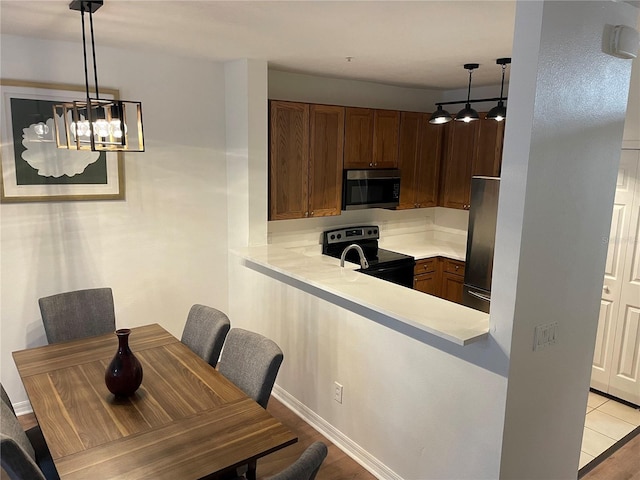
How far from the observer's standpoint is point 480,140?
4609 millimetres

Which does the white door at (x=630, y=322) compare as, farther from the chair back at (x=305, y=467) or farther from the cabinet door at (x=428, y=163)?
the chair back at (x=305, y=467)

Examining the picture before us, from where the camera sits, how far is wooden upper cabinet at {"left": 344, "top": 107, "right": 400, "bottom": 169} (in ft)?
14.2

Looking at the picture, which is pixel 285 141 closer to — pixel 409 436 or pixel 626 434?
pixel 409 436

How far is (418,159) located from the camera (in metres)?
4.90

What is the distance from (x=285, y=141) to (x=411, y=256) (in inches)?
67.2

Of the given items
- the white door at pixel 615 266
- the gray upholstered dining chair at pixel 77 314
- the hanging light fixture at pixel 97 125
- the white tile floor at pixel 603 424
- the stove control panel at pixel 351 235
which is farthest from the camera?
the stove control panel at pixel 351 235

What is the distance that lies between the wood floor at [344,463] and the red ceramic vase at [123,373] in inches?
41.8

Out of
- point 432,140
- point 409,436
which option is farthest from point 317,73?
point 409,436

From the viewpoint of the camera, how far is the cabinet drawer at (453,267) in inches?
186

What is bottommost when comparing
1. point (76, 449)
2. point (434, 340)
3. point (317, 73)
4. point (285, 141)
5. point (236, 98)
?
point (76, 449)

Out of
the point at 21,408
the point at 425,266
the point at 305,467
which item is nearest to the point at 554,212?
the point at 305,467

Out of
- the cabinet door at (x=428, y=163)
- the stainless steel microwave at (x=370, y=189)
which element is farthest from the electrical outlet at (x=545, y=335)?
the cabinet door at (x=428, y=163)

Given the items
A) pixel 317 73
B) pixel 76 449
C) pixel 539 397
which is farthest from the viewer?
pixel 317 73

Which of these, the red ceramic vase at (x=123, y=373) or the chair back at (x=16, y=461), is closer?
the chair back at (x=16, y=461)
